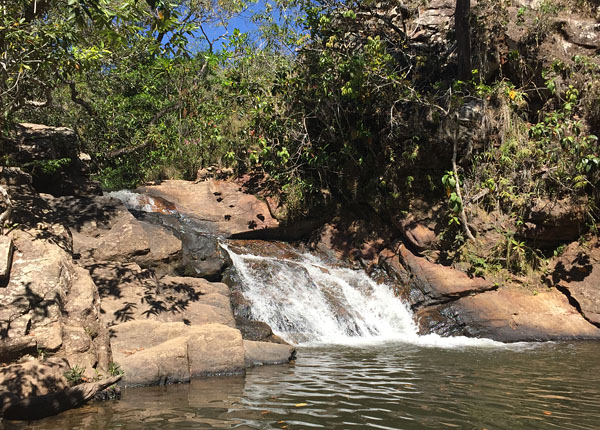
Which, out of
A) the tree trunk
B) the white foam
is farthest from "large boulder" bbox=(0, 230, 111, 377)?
the tree trunk

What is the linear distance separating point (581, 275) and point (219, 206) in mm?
9981

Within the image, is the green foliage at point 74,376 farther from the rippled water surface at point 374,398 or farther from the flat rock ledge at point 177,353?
the flat rock ledge at point 177,353

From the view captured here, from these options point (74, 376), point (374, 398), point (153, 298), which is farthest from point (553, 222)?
point (74, 376)

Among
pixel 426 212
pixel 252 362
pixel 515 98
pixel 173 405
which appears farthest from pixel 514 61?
pixel 173 405

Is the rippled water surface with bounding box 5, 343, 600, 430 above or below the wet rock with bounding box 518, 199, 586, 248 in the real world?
below

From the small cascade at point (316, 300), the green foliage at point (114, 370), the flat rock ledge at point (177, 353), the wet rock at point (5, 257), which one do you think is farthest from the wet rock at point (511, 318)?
the wet rock at point (5, 257)

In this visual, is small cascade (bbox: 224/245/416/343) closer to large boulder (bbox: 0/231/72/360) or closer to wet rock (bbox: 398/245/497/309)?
wet rock (bbox: 398/245/497/309)

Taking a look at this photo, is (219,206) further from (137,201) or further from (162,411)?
(162,411)

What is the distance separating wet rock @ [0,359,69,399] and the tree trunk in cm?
1281

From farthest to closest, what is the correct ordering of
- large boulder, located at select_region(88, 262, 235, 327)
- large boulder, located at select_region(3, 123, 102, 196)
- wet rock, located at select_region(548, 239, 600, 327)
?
large boulder, located at select_region(3, 123, 102, 196) < wet rock, located at select_region(548, 239, 600, 327) < large boulder, located at select_region(88, 262, 235, 327)

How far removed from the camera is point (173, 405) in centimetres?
529

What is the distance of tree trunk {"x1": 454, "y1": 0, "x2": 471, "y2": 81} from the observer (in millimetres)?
13422

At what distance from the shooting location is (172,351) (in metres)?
6.58

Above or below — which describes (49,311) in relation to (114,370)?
above
